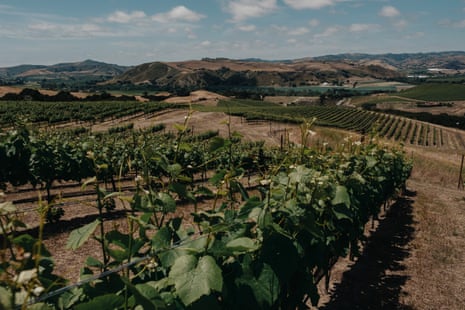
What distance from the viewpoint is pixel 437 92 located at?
150 meters

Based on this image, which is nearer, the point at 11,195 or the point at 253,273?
the point at 253,273

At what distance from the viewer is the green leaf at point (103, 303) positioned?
5.27ft

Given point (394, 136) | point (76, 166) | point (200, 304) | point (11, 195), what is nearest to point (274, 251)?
point (200, 304)

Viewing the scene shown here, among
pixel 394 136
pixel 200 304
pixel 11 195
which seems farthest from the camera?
pixel 394 136

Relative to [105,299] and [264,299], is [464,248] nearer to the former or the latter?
[264,299]

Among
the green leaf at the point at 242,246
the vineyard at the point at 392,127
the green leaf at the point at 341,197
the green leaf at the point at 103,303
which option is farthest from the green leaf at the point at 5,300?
the vineyard at the point at 392,127

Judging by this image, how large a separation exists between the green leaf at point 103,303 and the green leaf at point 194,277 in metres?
0.31

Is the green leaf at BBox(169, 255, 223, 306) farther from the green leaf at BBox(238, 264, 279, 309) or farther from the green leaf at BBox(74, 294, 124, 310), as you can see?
the green leaf at BBox(238, 264, 279, 309)

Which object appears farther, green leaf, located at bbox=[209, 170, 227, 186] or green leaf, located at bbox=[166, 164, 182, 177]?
green leaf, located at bbox=[209, 170, 227, 186]

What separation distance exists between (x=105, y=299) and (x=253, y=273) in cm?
115

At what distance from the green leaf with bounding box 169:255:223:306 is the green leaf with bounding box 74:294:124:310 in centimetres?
31

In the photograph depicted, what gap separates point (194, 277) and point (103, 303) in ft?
1.56

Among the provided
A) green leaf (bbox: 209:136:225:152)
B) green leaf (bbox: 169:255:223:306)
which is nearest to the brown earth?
green leaf (bbox: 209:136:225:152)

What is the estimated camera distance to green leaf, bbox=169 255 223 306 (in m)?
1.83
